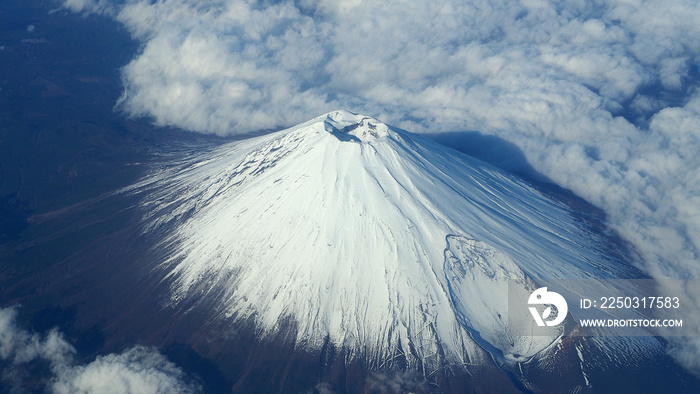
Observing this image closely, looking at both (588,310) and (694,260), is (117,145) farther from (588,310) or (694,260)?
(694,260)

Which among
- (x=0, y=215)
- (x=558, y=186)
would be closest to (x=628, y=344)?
(x=558, y=186)

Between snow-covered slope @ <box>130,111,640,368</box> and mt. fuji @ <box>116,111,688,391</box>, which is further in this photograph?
snow-covered slope @ <box>130,111,640,368</box>

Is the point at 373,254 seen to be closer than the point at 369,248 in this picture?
Yes

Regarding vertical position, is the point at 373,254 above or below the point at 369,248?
below
